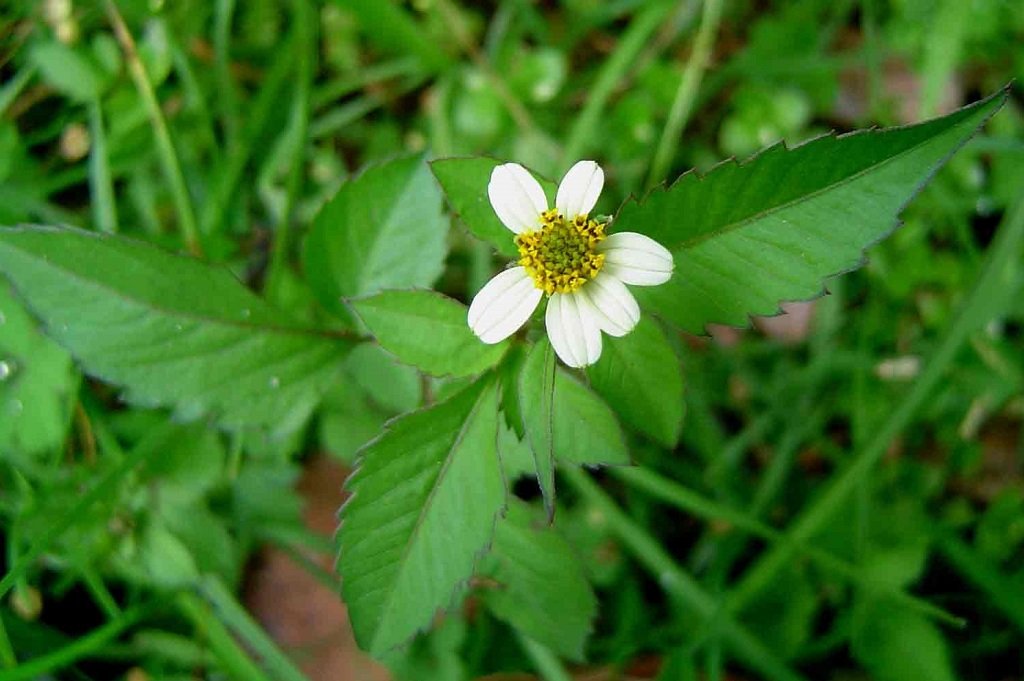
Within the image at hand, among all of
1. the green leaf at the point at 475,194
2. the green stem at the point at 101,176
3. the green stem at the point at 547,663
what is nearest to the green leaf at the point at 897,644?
the green stem at the point at 547,663

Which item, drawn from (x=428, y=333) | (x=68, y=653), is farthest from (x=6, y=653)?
(x=428, y=333)

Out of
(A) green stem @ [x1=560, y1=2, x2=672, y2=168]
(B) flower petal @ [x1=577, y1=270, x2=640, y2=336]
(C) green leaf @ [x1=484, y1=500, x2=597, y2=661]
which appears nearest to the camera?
(B) flower petal @ [x1=577, y1=270, x2=640, y2=336]

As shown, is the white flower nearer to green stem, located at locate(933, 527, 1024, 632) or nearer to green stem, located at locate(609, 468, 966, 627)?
green stem, located at locate(609, 468, 966, 627)

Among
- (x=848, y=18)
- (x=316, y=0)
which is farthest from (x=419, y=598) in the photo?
(x=848, y=18)

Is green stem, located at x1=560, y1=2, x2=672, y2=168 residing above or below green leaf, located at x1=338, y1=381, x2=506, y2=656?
above

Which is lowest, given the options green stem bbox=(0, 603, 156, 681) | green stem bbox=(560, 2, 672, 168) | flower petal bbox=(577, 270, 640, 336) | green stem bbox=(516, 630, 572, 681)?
green stem bbox=(0, 603, 156, 681)

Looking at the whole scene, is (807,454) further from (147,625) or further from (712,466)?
(147,625)

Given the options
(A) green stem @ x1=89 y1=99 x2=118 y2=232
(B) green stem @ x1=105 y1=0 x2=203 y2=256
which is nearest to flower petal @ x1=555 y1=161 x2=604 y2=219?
(B) green stem @ x1=105 y1=0 x2=203 y2=256

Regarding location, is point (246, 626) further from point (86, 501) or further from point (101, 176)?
point (101, 176)
